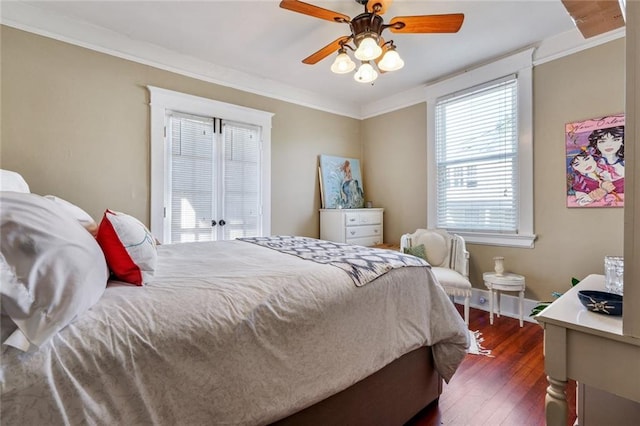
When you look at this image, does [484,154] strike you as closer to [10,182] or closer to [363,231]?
[363,231]

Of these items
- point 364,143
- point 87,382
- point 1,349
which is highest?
point 364,143

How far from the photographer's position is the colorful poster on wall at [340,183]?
13.6 ft

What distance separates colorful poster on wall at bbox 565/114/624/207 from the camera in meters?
2.43

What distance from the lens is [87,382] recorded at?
681 millimetres

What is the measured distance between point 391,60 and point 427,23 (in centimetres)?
30

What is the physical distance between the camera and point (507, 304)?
3.08m

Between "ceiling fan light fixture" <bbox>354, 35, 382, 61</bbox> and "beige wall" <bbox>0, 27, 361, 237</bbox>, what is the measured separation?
6.52ft

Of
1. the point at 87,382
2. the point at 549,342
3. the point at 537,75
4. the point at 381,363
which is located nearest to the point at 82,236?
the point at 87,382

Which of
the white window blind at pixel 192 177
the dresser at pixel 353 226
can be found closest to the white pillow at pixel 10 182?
the white window blind at pixel 192 177

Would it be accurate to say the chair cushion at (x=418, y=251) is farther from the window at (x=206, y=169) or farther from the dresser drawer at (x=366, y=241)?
the window at (x=206, y=169)

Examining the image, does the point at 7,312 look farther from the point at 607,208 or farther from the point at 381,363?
the point at 607,208

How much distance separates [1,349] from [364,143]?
4.44 metres

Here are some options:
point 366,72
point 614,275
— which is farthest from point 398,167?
point 614,275

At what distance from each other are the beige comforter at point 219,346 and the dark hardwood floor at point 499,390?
470 mm
